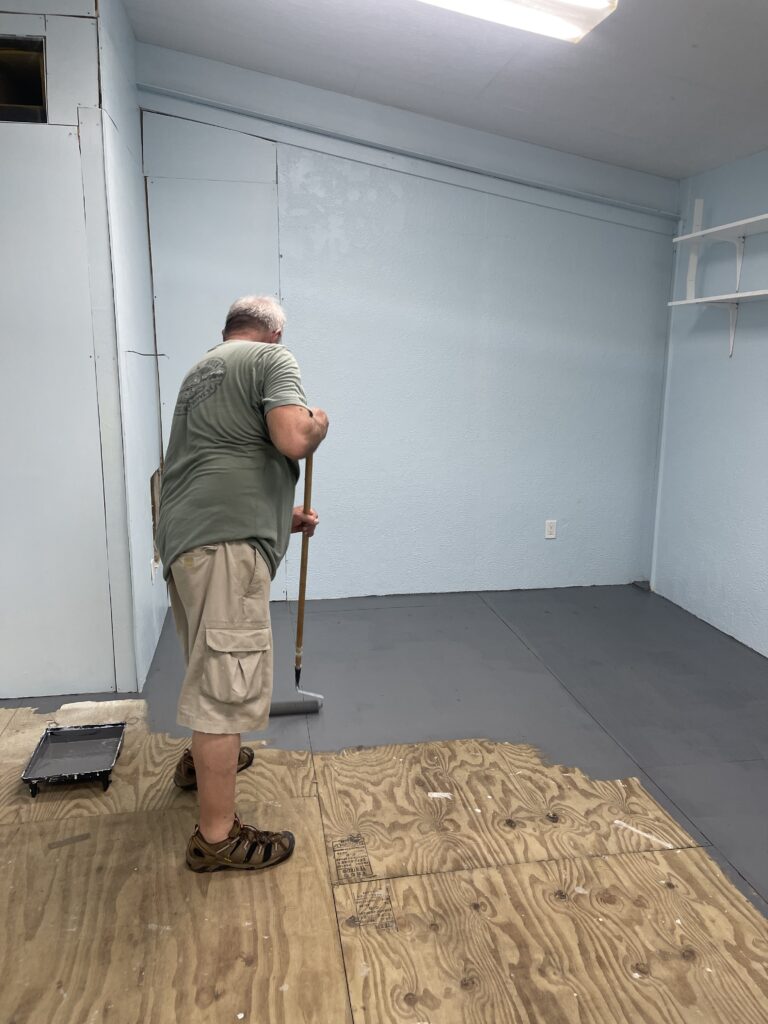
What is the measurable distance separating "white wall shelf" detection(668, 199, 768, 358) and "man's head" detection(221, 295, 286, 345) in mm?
2221

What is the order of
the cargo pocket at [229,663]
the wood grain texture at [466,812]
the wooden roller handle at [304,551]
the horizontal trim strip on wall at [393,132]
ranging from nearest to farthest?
the cargo pocket at [229,663] < the wood grain texture at [466,812] < the wooden roller handle at [304,551] < the horizontal trim strip on wall at [393,132]

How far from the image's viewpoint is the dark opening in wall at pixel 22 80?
2.45 meters

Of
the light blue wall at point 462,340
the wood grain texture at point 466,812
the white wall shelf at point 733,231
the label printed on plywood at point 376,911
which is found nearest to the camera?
the label printed on plywood at point 376,911

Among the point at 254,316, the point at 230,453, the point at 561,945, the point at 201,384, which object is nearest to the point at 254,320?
the point at 254,316

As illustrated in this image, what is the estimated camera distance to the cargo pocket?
184 centimetres

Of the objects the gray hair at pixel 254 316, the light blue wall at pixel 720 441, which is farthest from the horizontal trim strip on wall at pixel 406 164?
the gray hair at pixel 254 316

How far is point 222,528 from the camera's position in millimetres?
1840

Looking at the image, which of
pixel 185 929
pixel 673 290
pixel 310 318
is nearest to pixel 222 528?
pixel 185 929

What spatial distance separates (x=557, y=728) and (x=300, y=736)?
37.9 inches

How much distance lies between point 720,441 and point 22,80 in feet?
11.4

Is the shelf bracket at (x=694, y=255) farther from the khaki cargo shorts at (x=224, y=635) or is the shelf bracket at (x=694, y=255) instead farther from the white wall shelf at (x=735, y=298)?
the khaki cargo shorts at (x=224, y=635)

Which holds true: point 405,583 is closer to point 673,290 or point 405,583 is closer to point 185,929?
point 673,290

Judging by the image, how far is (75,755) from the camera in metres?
2.40

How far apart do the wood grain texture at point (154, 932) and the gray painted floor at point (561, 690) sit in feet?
2.09
